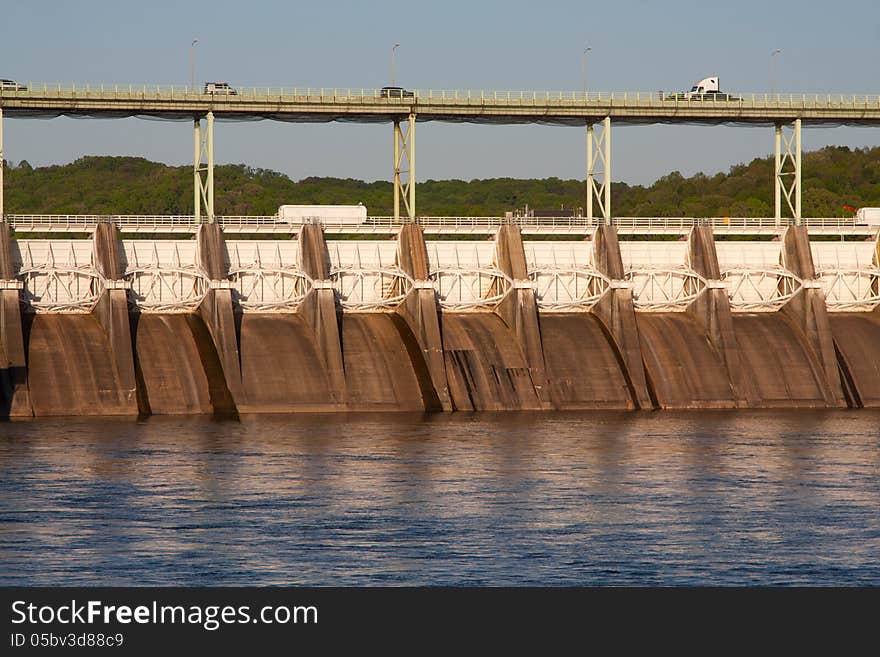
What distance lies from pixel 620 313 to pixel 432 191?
11454 centimetres

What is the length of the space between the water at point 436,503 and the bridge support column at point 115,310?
10.1ft

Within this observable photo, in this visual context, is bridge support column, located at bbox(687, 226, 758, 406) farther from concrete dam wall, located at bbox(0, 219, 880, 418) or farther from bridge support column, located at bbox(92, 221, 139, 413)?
bridge support column, located at bbox(92, 221, 139, 413)

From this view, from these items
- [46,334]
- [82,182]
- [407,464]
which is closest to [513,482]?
[407,464]

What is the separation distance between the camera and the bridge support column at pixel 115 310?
73438 mm

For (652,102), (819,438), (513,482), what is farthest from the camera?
(652,102)

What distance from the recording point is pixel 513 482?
2101 inches

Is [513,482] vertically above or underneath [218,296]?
underneath

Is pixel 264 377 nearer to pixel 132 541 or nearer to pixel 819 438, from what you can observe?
pixel 819 438

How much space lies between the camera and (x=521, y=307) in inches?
3189

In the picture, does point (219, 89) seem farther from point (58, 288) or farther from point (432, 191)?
point (432, 191)

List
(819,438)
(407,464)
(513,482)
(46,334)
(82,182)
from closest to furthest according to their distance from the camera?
(513,482)
(407,464)
(819,438)
(46,334)
(82,182)

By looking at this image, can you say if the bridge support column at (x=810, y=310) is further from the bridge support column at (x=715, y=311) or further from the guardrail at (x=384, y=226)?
the bridge support column at (x=715, y=311)

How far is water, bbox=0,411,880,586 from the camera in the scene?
3872 cm
